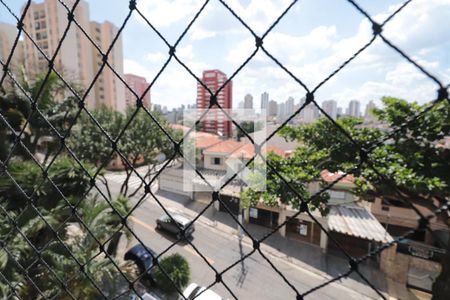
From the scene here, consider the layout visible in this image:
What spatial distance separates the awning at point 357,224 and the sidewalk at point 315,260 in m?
0.73

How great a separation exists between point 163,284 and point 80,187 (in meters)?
2.27

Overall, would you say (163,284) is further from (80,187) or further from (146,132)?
(146,132)

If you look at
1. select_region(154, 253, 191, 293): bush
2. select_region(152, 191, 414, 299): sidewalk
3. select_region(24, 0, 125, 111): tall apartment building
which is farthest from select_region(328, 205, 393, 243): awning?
select_region(24, 0, 125, 111): tall apartment building

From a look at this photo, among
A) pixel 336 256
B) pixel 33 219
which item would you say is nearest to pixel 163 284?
pixel 33 219

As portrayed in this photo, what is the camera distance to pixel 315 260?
5.43 m

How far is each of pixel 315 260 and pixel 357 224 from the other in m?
1.19

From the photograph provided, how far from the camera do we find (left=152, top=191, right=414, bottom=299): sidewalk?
15.3 ft

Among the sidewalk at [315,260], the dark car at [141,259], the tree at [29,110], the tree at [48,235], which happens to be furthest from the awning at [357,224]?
the tree at [29,110]

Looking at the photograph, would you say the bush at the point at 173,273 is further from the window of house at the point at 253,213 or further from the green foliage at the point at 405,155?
the green foliage at the point at 405,155

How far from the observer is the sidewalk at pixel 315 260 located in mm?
4664

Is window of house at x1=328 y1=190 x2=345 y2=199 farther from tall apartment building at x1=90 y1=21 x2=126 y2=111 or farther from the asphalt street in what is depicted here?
tall apartment building at x1=90 y1=21 x2=126 y2=111

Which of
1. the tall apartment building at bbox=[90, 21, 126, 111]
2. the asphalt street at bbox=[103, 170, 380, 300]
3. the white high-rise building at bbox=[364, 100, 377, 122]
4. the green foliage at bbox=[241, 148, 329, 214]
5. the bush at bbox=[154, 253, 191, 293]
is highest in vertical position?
the tall apartment building at bbox=[90, 21, 126, 111]

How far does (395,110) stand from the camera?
2.88m

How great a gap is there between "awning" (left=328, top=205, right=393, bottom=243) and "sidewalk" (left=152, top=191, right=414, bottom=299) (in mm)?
735
